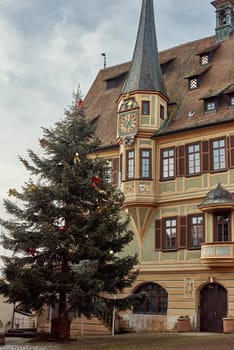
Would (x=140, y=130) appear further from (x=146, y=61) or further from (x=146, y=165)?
(x=146, y=61)

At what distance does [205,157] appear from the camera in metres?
28.7

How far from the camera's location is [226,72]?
1239 inches

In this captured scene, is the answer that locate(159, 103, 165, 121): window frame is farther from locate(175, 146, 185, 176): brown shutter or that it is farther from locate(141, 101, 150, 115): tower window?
locate(175, 146, 185, 176): brown shutter

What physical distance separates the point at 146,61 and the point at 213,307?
48.0 feet

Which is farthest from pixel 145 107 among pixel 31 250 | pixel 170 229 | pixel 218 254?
pixel 31 250

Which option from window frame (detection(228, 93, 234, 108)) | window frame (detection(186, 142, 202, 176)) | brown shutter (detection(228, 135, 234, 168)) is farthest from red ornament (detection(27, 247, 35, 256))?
window frame (detection(228, 93, 234, 108))

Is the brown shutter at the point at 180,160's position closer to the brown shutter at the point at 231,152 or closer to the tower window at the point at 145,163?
the tower window at the point at 145,163

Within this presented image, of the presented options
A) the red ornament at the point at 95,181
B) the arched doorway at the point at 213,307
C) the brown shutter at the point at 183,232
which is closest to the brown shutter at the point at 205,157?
the brown shutter at the point at 183,232

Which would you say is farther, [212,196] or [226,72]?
[226,72]

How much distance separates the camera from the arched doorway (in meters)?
27.1

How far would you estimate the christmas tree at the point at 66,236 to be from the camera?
19875 millimetres

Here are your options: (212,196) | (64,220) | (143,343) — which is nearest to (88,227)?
(64,220)

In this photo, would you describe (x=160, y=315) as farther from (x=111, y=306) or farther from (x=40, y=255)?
(x=40, y=255)

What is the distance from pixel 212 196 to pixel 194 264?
3.71 m
